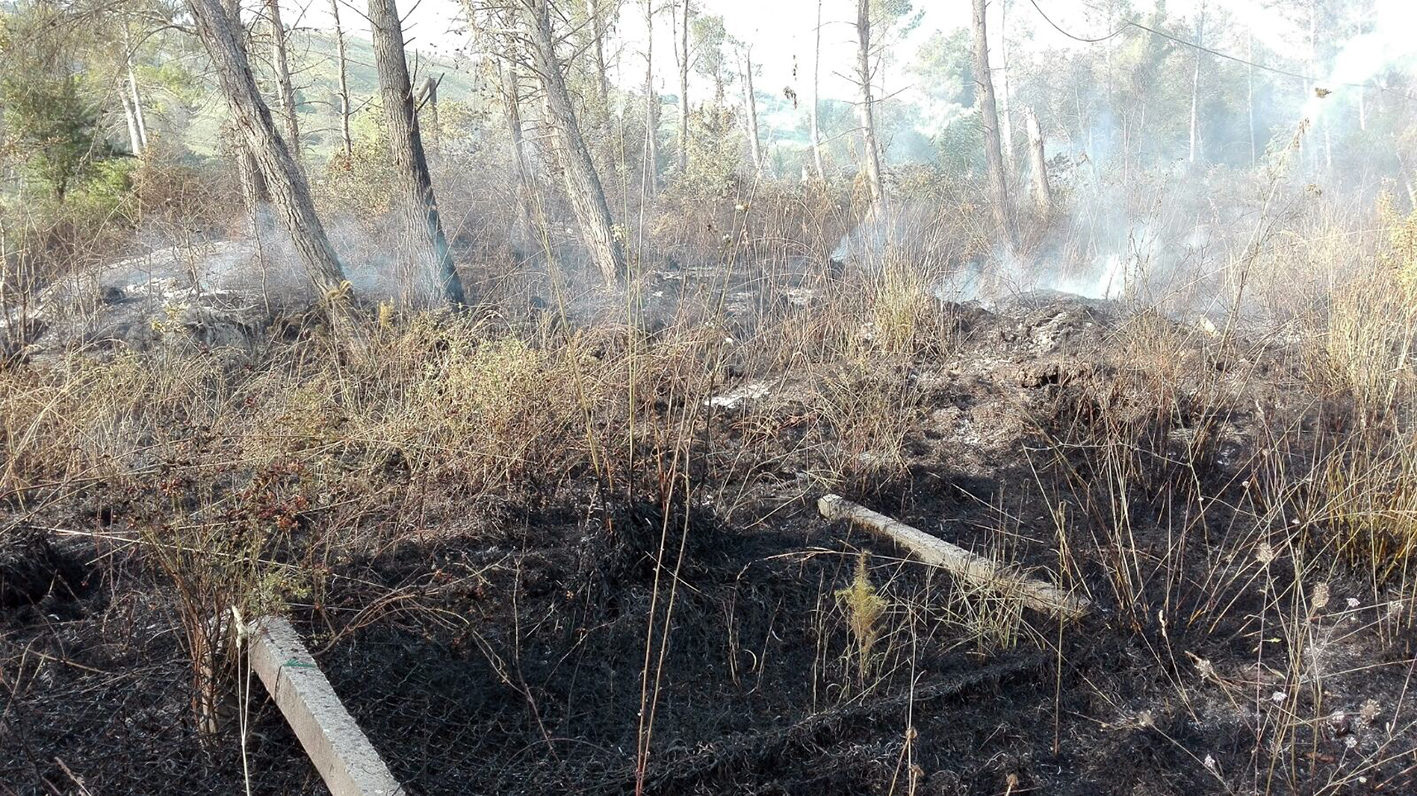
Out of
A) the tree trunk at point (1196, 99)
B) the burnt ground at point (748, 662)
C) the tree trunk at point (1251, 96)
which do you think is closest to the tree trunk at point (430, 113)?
the burnt ground at point (748, 662)

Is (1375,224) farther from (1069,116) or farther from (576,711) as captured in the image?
→ (1069,116)

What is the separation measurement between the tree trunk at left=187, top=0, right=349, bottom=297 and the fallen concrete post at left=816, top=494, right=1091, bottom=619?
156 inches

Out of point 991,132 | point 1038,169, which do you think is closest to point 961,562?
point 991,132

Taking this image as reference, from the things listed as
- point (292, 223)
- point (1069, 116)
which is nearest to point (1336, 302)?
point (292, 223)

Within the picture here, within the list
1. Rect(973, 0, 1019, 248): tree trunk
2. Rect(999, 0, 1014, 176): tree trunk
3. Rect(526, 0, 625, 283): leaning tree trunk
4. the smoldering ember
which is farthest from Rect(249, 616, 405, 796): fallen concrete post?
Rect(999, 0, 1014, 176): tree trunk

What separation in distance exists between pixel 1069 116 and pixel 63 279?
38.5 m

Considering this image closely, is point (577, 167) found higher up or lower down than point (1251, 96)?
lower down

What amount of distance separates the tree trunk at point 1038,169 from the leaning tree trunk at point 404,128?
9227 millimetres

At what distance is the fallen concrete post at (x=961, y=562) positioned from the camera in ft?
9.46

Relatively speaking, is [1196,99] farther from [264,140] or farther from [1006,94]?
[264,140]

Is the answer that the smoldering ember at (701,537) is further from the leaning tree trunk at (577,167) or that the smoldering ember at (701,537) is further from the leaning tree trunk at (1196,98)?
the leaning tree trunk at (1196,98)

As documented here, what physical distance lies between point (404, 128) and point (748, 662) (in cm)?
600

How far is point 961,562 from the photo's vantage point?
3.16 metres

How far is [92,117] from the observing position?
11398 mm
